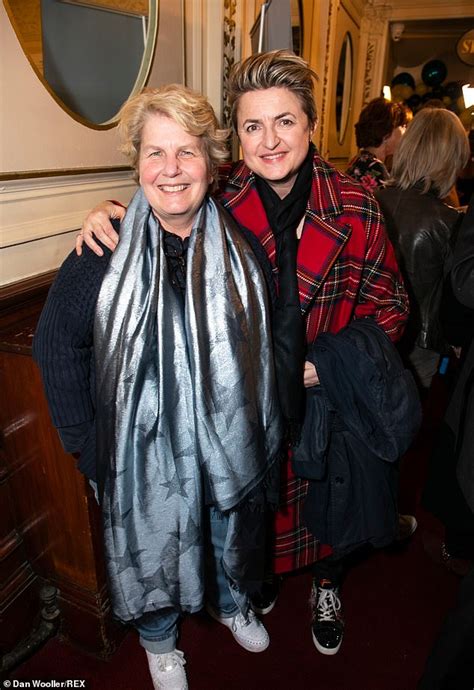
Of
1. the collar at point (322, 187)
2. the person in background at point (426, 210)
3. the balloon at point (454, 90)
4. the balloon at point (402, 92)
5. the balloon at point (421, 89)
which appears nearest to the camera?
the collar at point (322, 187)

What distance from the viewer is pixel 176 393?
1247mm

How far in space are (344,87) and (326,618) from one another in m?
6.32

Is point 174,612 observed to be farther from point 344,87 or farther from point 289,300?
point 344,87

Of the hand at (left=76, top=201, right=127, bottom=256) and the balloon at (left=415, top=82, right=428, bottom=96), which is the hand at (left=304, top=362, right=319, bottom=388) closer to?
the hand at (left=76, top=201, right=127, bottom=256)

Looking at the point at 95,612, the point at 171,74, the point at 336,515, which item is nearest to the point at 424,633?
the point at 336,515

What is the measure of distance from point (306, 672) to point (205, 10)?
2.83 meters

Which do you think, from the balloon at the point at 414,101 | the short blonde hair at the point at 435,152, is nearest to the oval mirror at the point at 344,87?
the balloon at the point at 414,101

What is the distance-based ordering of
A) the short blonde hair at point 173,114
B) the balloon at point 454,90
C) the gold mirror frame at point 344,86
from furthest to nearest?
the balloon at point 454,90
the gold mirror frame at point 344,86
the short blonde hair at point 173,114

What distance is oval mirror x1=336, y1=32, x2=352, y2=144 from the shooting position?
19.4ft

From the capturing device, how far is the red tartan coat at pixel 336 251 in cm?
134

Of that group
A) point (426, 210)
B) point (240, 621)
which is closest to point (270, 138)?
point (426, 210)

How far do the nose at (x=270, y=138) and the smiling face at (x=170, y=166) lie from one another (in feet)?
0.58

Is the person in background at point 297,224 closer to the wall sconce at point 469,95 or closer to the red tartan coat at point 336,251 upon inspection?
the red tartan coat at point 336,251

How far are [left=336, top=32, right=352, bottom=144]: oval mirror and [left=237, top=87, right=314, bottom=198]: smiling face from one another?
204 inches
